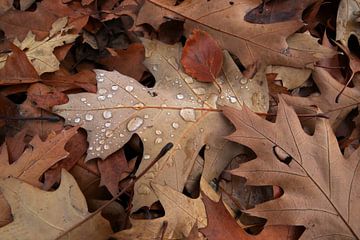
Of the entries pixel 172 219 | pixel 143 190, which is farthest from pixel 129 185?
pixel 172 219

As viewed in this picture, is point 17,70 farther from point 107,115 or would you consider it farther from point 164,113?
point 164,113

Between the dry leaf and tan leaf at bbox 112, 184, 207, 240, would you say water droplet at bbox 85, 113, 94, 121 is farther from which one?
tan leaf at bbox 112, 184, 207, 240

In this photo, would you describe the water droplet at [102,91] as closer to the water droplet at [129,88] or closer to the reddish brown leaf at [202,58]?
the water droplet at [129,88]

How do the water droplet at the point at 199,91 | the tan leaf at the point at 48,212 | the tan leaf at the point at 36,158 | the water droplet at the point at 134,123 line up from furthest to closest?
the water droplet at the point at 199,91, the water droplet at the point at 134,123, the tan leaf at the point at 36,158, the tan leaf at the point at 48,212

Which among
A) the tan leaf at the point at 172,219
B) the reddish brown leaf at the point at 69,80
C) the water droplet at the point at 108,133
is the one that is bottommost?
the tan leaf at the point at 172,219

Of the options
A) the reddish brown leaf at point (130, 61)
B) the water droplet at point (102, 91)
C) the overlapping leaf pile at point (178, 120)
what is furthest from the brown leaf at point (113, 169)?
the reddish brown leaf at point (130, 61)

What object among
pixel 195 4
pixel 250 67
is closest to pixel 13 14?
pixel 195 4

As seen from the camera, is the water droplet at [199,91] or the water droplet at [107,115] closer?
the water droplet at [107,115]
